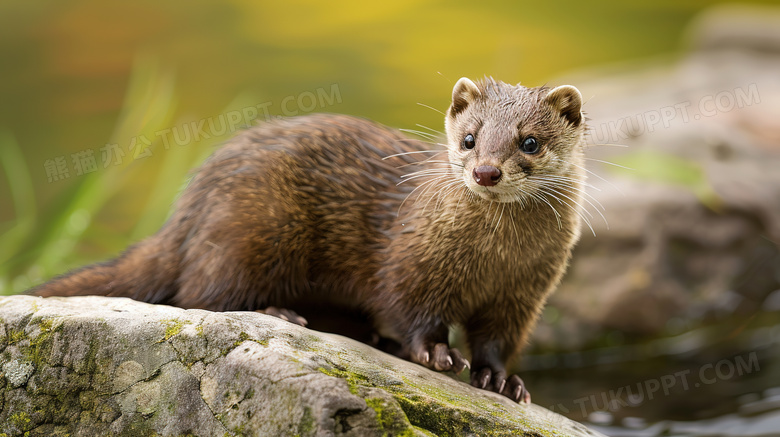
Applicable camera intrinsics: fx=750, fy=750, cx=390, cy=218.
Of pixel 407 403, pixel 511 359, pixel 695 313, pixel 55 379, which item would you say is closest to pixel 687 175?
pixel 695 313

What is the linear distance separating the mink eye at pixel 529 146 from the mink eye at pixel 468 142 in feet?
0.76

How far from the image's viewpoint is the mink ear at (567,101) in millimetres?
3516

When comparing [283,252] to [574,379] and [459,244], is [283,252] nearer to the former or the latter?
[459,244]

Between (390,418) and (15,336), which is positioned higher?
(15,336)

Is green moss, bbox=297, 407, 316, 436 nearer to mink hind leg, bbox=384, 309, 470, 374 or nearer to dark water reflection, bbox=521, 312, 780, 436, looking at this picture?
mink hind leg, bbox=384, 309, 470, 374

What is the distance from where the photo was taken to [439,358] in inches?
141

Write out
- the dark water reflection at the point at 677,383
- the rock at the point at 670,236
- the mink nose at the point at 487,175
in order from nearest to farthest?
the mink nose at the point at 487,175 < the dark water reflection at the point at 677,383 < the rock at the point at 670,236

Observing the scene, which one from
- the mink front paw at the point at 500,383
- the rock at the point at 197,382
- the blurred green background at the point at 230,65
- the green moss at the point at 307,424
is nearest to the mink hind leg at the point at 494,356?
the mink front paw at the point at 500,383

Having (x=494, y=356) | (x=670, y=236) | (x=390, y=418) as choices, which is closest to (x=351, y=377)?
(x=390, y=418)

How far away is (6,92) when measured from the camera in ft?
25.8

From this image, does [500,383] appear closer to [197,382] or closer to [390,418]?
[390,418]

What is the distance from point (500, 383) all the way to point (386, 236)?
0.95 metres

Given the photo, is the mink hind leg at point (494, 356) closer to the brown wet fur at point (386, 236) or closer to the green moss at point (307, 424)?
the brown wet fur at point (386, 236)

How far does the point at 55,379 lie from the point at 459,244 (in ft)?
6.17
